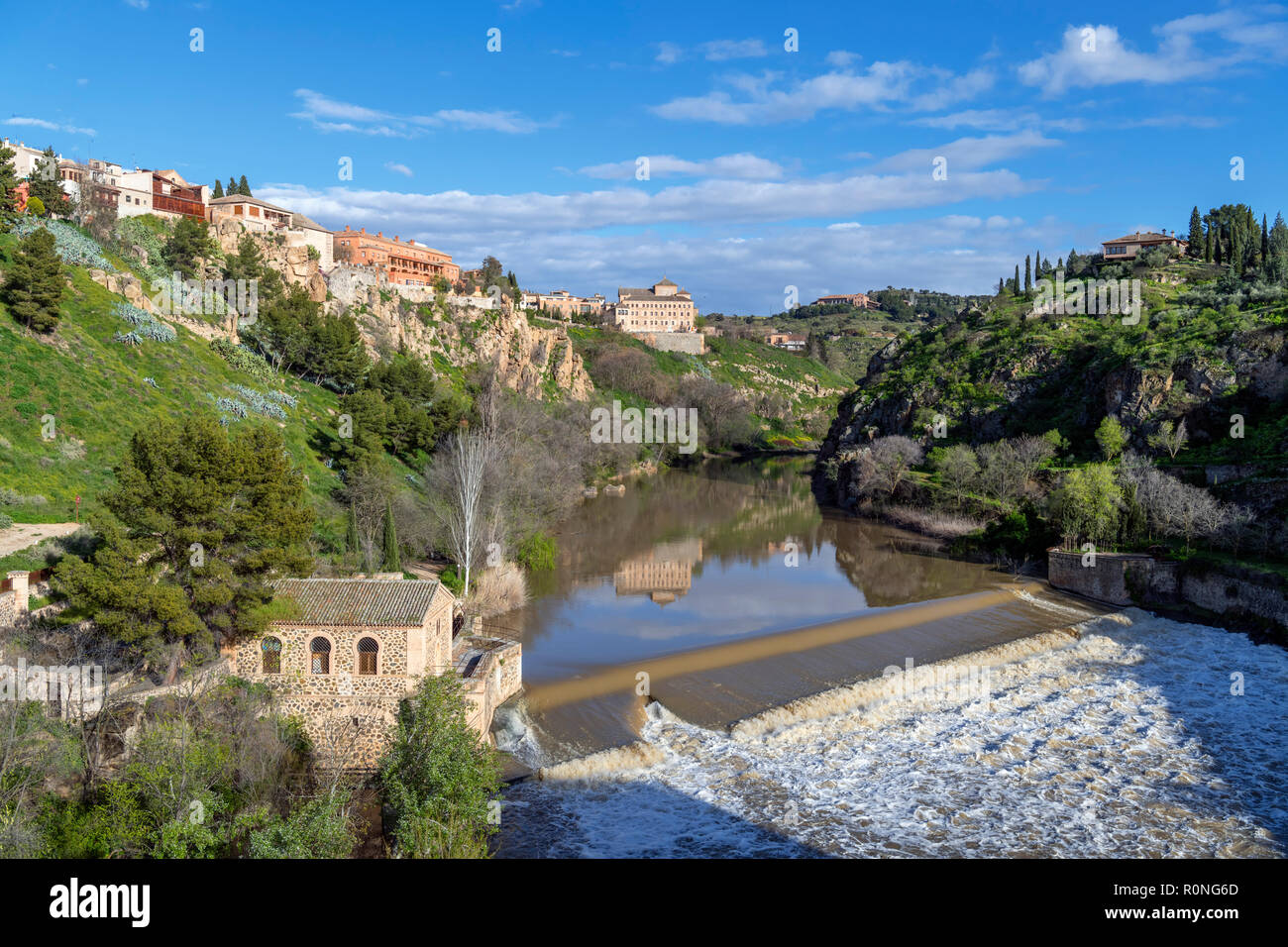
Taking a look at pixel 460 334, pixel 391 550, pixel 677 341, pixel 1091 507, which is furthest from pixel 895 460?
pixel 677 341

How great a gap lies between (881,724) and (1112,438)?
29.2m

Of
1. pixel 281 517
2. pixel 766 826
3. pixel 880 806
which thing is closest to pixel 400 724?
pixel 281 517

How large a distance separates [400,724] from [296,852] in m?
4.34

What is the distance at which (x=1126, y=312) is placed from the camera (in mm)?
59344

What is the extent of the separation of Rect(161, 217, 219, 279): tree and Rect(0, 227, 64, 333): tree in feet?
55.1

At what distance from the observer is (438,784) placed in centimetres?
1466

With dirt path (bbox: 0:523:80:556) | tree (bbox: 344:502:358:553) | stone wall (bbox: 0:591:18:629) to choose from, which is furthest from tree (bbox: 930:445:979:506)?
stone wall (bbox: 0:591:18:629)

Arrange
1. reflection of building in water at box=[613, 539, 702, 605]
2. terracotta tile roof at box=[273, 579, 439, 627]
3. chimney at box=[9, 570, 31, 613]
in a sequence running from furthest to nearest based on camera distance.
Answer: reflection of building in water at box=[613, 539, 702, 605]
terracotta tile roof at box=[273, 579, 439, 627]
chimney at box=[9, 570, 31, 613]

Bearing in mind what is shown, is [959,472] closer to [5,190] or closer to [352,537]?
[352,537]

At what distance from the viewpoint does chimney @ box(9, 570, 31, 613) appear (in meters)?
17.9

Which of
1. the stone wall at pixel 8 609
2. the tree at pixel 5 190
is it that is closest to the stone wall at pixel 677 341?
the tree at pixel 5 190

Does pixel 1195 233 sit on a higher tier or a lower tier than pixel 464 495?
higher

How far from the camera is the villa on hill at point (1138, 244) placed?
7519 cm

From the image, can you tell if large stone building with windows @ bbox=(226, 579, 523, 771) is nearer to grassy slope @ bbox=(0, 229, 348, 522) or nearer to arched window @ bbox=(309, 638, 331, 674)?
arched window @ bbox=(309, 638, 331, 674)
